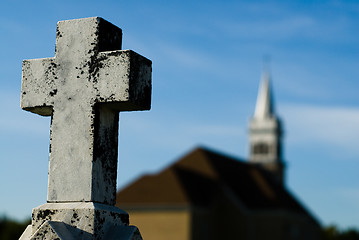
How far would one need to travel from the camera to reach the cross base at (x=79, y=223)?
336cm

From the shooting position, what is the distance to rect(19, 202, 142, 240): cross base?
11.0 ft

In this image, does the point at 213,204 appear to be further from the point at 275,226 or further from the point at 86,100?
the point at 86,100

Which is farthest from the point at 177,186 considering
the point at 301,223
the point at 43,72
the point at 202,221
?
the point at 43,72

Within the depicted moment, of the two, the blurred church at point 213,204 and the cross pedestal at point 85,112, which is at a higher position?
the cross pedestal at point 85,112

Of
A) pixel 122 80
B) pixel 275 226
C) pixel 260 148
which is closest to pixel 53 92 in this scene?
pixel 122 80

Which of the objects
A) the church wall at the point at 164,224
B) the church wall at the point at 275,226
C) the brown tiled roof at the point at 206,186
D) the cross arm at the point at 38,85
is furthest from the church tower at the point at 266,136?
the cross arm at the point at 38,85

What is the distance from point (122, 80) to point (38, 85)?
66cm

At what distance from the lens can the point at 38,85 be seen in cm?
383

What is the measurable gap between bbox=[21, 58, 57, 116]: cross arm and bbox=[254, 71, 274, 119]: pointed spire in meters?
67.5

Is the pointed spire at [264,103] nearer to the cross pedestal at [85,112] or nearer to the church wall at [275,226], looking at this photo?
the church wall at [275,226]

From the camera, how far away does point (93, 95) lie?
3.59 metres

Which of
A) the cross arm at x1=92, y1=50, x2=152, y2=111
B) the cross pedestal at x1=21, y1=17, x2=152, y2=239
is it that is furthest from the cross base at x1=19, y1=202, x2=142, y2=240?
the cross arm at x1=92, y1=50, x2=152, y2=111

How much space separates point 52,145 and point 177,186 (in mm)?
38679

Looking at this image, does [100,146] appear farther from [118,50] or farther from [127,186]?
[127,186]
